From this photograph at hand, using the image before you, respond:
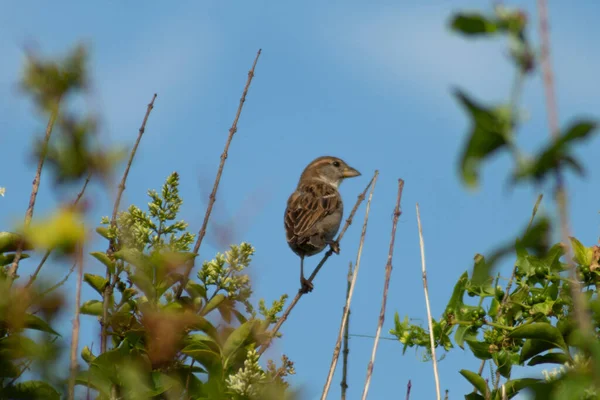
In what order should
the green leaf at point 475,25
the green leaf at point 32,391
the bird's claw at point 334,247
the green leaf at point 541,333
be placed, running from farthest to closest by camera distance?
the bird's claw at point 334,247
the green leaf at point 32,391
the green leaf at point 541,333
the green leaf at point 475,25

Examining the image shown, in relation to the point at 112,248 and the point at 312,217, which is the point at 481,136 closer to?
the point at 112,248

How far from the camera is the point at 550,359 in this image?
11.1 feet

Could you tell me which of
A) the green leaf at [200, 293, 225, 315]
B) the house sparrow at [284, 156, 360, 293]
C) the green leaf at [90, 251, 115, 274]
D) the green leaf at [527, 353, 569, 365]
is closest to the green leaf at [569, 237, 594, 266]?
the green leaf at [527, 353, 569, 365]

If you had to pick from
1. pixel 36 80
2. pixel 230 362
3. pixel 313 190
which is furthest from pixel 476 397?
pixel 313 190

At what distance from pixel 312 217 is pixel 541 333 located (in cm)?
480

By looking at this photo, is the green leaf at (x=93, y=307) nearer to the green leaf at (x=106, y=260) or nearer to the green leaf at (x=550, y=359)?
the green leaf at (x=106, y=260)

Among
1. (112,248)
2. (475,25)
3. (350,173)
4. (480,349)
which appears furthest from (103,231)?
(350,173)

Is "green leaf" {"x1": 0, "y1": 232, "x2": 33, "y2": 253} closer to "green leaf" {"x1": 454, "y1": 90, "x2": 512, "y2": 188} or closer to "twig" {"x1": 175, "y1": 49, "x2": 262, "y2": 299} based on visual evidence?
"twig" {"x1": 175, "y1": 49, "x2": 262, "y2": 299}

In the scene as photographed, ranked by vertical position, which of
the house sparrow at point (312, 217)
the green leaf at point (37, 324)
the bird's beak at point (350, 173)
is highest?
the bird's beak at point (350, 173)

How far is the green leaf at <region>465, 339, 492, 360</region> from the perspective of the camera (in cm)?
351

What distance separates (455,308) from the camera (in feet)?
11.7

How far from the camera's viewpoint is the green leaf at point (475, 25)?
1336mm

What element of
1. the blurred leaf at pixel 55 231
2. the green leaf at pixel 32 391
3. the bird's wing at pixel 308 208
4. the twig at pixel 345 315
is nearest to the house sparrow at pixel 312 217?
the bird's wing at pixel 308 208

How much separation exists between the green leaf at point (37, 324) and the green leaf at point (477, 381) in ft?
6.18
